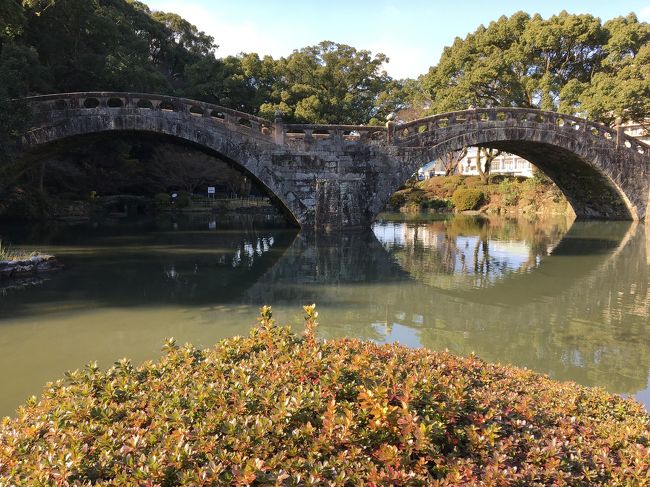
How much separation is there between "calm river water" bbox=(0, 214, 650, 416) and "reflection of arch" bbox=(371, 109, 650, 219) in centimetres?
651

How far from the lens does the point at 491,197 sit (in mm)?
36750

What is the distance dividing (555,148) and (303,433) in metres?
25.5

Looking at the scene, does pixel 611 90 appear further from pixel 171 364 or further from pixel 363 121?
pixel 171 364

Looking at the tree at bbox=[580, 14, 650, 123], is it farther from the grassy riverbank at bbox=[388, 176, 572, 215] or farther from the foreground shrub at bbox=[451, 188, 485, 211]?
the foreground shrub at bbox=[451, 188, 485, 211]

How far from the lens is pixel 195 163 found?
124ft

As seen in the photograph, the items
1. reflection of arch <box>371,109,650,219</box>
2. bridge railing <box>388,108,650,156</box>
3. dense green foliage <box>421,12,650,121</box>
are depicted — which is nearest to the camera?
bridge railing <box>388,108,650,156</box>

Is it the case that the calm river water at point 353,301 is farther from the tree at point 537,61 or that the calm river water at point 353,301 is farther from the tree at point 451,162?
the tree at point 451,162

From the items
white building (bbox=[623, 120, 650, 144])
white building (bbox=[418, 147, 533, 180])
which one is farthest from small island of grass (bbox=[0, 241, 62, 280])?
white building (bbox=[418, 147, 533, 180])

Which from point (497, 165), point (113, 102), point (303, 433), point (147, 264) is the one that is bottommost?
point (147, 264)

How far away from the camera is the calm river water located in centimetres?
584

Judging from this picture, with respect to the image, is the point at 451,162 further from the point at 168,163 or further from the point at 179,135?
the point at 179,135

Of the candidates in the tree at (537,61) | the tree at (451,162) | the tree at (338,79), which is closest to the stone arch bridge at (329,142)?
the tree at (537,61)

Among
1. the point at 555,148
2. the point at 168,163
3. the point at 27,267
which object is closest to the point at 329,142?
the point at 555,148

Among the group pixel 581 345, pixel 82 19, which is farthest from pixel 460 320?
pixel 82 19
